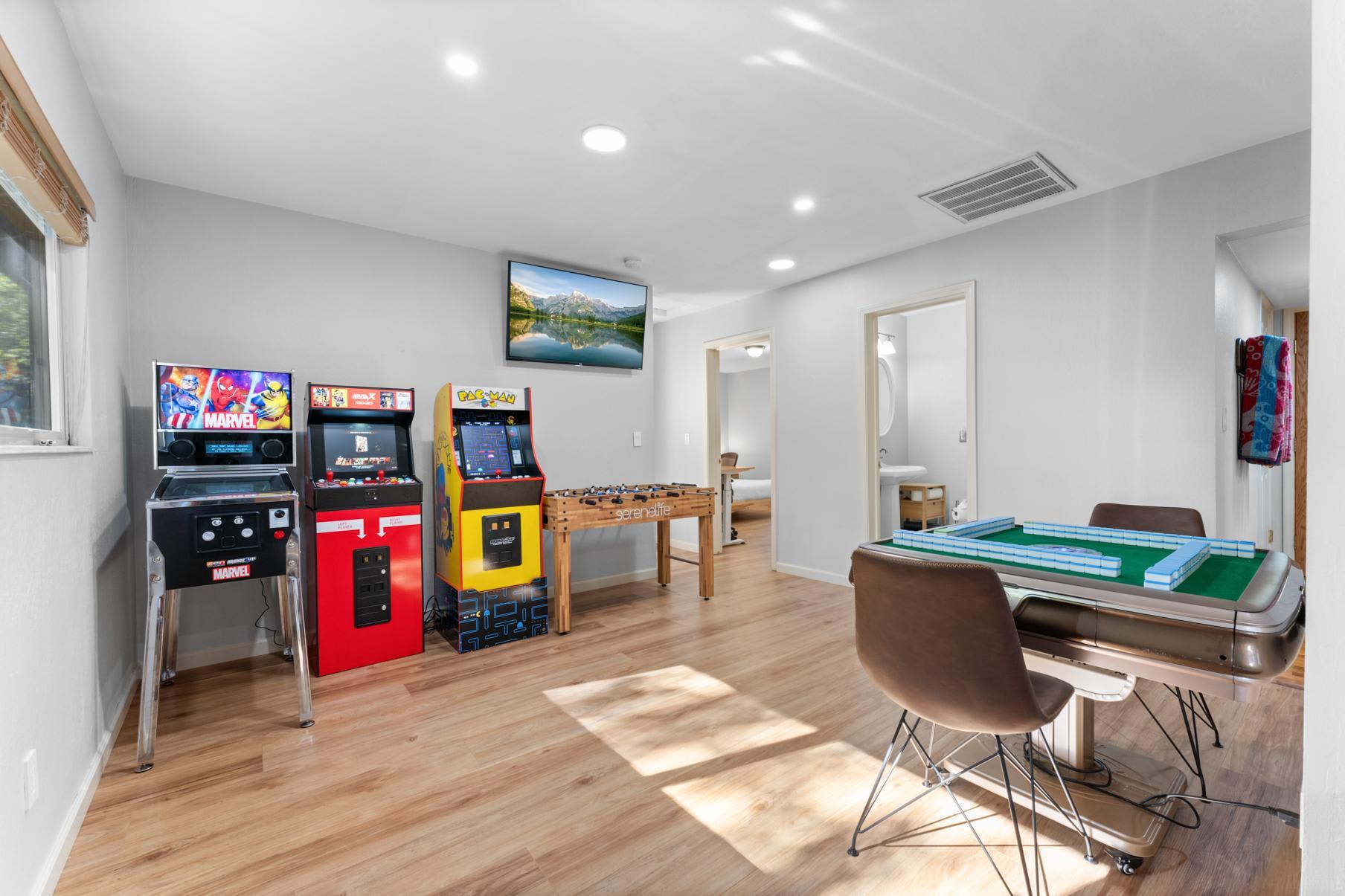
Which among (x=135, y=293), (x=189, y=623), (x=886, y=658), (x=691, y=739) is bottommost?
(x=691, y=739)

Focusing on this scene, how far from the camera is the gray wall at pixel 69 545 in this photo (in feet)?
4.79

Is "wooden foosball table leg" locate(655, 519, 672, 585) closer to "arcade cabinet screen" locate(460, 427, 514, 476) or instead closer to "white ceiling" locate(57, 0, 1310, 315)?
"arcade cabinet screen" locate(460, 427, 514, 476)

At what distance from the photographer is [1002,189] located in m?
3.39

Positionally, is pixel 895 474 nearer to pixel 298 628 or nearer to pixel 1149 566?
pixel 1149 566

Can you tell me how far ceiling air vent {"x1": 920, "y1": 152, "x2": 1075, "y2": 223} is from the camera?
3.15 meters

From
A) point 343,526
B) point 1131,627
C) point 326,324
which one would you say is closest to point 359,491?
point 343,526

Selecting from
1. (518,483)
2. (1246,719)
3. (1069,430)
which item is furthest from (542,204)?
(1246,719)

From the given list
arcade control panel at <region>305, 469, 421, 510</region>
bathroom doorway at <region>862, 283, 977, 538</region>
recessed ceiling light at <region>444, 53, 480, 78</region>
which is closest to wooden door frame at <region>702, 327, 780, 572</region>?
bathroom doorway at <region>862, 283, 977, 538</region>

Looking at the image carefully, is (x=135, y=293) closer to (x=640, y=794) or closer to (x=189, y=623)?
(x=189, y=623)

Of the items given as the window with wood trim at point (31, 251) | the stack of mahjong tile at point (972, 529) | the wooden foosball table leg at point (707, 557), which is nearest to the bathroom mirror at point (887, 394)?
the wooden foosball table leg at point (707, 557)

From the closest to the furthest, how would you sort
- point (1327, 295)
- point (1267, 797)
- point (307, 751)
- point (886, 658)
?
point (1327, 295)
point (886, 658)
point (1267, 797)
point (307, 751)

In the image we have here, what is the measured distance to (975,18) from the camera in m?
2.03

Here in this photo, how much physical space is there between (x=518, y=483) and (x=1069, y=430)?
3.35 metres

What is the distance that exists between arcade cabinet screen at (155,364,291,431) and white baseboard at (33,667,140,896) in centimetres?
127
